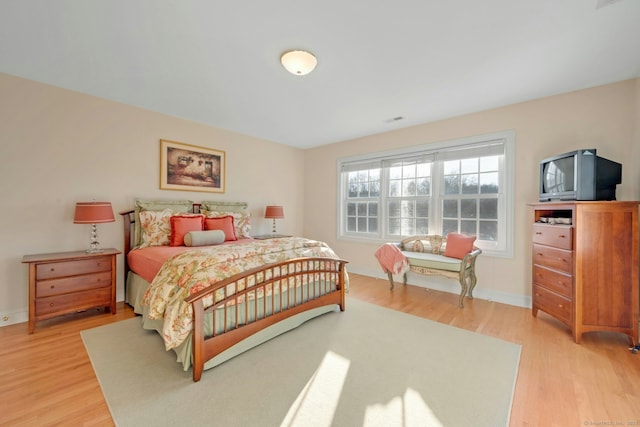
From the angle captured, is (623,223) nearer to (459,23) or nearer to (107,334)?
(459,23)

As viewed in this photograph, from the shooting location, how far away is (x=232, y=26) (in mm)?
1929

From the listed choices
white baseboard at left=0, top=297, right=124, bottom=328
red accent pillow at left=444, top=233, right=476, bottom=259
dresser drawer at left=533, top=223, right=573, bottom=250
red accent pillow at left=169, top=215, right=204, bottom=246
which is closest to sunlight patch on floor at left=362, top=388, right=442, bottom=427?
dresser drawer at left=533, top=223, right=573, bottom=250

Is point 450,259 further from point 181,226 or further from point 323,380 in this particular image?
point 181,226

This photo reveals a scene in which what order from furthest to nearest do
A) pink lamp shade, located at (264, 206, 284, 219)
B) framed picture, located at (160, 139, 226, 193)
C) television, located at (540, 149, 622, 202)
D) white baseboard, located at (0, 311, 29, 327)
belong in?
pink lamp shade, located at (264, 206, 284, 219) < framed picture, located at (160, 139, 226, 193) < white baseboard, located at (0, 311, 29, 327) < television, located at (540, 149, 622, 202)

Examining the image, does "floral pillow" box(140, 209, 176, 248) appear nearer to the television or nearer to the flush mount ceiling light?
the flush mount ceiling light

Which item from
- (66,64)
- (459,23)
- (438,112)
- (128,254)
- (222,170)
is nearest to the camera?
(459,23)

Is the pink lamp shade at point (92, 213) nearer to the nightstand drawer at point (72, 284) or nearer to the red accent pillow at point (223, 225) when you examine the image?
the nightstand drawer at point (72, 284)

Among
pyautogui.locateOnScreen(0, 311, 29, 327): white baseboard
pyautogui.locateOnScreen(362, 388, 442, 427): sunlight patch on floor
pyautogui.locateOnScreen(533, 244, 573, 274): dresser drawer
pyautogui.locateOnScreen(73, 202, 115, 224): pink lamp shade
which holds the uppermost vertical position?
pyautogui.locateOnScreen(73, 202, 115, 224): pink lamp shade

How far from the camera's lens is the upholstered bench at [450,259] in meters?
3.23

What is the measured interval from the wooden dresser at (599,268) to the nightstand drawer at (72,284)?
4754mm

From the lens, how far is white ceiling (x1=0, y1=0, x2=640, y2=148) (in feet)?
5.83

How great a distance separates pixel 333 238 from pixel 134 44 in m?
4.08

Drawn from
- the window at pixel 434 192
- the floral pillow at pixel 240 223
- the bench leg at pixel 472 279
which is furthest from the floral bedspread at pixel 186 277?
the window at pixel 434 192

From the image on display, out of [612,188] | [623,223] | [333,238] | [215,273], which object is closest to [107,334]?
[215,273]
